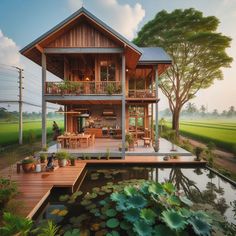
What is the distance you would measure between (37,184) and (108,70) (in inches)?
407

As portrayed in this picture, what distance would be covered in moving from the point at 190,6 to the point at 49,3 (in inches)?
850

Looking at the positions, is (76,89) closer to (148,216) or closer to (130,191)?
(130,191)

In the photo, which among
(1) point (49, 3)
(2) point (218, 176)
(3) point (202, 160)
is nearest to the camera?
(2) point (218, 176)

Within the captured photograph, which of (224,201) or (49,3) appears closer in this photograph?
(224,201)

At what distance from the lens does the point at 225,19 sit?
19.4 metres

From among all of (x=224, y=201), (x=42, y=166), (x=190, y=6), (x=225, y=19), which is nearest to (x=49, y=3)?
(x=190, y=6)

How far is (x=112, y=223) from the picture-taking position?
4910mm

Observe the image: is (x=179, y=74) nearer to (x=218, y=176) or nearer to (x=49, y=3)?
(x=218, y=176)

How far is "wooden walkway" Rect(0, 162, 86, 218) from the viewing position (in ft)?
17.8

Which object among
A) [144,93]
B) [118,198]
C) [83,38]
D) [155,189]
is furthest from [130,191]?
[83,38]

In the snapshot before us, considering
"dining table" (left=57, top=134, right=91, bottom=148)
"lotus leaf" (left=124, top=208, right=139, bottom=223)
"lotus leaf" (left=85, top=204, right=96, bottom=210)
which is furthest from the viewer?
"dining table" (left=57, top=134, right=91, bottom=148)

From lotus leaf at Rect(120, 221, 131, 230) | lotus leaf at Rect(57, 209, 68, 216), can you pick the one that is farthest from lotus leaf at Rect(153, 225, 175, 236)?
lotus leaf at Rect(57, 209, 68, 216)

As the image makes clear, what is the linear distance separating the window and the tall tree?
385 inches

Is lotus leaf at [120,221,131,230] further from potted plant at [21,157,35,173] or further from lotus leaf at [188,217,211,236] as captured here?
potted plant at [21,157,35,173]
